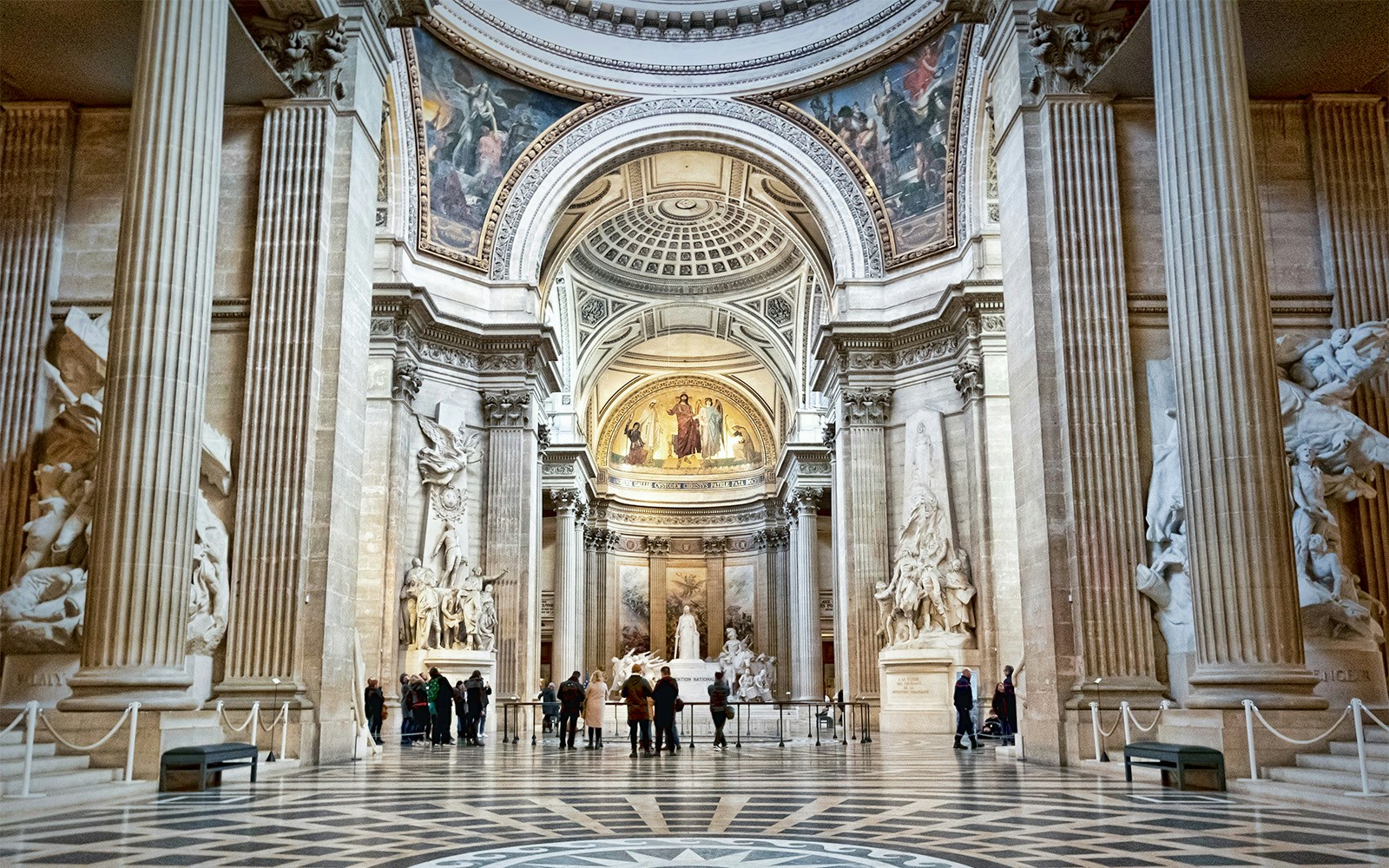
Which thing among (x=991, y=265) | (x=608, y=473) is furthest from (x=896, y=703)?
(x=608, y=473)

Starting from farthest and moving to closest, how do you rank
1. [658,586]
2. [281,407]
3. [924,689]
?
1. [658,586]
2. [924,689]
3. [281,407]

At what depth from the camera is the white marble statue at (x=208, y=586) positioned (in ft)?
35.7

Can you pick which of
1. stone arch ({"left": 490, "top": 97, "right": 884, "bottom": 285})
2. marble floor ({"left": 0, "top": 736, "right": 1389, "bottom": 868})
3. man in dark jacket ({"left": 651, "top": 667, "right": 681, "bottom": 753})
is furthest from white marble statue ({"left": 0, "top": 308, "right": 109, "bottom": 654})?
stone arch ({"left": 490, "top": 97, "right": 884, "bottom": 285})

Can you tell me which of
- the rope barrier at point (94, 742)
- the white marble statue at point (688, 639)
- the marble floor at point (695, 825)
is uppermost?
the white marble statue at point (688, 639)

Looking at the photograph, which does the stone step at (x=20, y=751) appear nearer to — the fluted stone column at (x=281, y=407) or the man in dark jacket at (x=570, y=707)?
the fluted stone column at (x=281, y=407)

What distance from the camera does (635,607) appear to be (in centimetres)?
4847

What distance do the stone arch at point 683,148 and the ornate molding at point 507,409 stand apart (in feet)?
9.30

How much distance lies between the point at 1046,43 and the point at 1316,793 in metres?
8.22

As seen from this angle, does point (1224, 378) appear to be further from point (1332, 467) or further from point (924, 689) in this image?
point (924, 689)

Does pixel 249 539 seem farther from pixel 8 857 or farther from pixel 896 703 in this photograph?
pixel 896 703

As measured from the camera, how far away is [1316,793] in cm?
766

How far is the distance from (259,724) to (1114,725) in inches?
325


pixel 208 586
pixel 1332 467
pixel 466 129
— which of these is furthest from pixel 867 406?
pixel 208 586

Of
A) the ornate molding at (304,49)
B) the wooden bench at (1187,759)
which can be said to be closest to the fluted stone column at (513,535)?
the ornate molding at (304,49)
